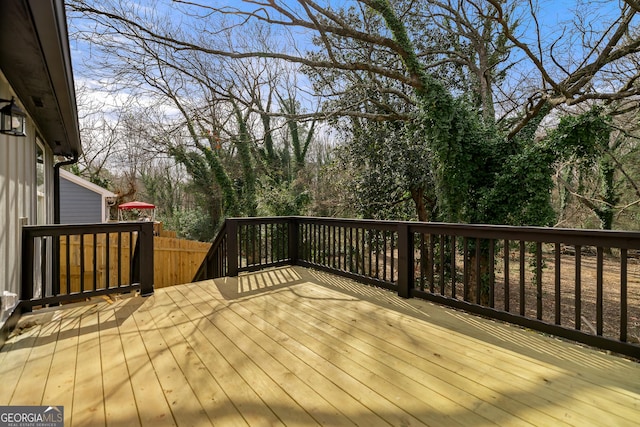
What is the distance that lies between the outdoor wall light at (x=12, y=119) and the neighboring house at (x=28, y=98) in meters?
0.09

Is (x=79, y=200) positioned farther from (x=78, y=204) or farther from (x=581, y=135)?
(x=581, y=135)

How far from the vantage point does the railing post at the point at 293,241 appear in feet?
17.0

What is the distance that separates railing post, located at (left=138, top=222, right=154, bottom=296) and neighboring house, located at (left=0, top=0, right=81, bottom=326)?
1013 millimetres

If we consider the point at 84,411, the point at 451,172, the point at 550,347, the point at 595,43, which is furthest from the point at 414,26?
the point at 84,411

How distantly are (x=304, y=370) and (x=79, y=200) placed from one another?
10471 millimetres

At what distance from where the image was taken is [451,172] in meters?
6.91

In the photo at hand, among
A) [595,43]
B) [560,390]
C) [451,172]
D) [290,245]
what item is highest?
[595,43]

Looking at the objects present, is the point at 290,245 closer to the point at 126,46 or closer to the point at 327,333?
the point at 327,333

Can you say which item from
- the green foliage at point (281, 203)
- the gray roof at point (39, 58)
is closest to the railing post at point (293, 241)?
the gray roof at point (39, 58)

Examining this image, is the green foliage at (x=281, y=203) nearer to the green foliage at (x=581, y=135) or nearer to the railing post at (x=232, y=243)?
the railing post at (x=232, y=243)

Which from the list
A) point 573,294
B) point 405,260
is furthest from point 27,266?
point 573,294

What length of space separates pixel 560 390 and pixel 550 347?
2.19 ft
